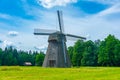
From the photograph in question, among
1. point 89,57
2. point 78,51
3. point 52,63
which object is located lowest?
point 52,63

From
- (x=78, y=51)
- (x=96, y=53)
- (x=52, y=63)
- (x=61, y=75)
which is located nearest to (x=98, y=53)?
(x=96, y=53)

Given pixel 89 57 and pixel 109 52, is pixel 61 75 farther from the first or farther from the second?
pixel 89 57

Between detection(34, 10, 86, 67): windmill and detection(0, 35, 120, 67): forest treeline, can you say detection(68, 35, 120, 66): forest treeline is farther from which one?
detection(34, 10, 86, 67): windmill

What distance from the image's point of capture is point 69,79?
26.7 m

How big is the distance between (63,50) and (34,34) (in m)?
8.85

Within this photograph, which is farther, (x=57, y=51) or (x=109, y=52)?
(x=109, y=52)

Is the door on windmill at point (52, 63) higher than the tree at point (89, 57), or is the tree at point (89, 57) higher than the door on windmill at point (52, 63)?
the tree at point (89, 57)

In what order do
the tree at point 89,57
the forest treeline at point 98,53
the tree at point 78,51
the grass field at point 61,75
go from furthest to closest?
the tree at point 78,51 < the tree at point 89,57 < the forest treeline at point 98,53 < the grass field at point 61,75

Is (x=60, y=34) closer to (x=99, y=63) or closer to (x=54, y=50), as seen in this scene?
(x=54, y=50)

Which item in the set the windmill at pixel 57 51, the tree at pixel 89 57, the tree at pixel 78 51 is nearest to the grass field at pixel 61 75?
the windmill at pixel 57 51

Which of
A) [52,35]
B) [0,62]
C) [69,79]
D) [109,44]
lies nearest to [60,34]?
[52,35]

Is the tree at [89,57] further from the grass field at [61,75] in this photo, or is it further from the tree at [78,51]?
the grass field at [61,75]

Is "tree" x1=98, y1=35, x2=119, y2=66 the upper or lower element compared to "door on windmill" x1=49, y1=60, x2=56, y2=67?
upper

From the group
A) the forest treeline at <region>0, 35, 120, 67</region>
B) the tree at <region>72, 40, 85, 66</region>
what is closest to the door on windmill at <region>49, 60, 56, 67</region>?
the forest treeline at <region>0, 35, 120, 67</region>
